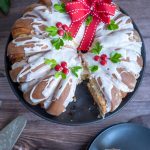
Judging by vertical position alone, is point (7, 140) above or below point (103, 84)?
below

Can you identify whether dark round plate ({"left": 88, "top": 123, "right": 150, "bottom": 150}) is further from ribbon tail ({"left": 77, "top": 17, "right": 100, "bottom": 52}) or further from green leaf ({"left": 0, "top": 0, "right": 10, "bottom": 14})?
green leaf ({"left": 0, "top": 0, "right": 10, "bottom": 14})

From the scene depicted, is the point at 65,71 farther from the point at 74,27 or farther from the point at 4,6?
the point at 4,6

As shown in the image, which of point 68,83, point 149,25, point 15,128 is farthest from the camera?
point 149,25

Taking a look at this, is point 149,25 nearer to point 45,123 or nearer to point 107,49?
point 107,49

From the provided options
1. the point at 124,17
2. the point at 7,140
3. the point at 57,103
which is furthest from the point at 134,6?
the point at 7,140

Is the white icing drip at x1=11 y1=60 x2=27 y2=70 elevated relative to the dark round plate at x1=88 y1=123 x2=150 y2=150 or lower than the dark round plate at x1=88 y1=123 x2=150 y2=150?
elevated

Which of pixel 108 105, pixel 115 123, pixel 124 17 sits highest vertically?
pixel 124 17

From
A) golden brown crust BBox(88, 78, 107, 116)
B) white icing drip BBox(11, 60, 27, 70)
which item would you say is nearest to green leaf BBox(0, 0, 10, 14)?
white icing drip BBox(11, 60, 27, 70)

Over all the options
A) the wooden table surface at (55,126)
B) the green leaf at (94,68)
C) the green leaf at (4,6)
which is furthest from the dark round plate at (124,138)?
the green leaf at (4,6)
